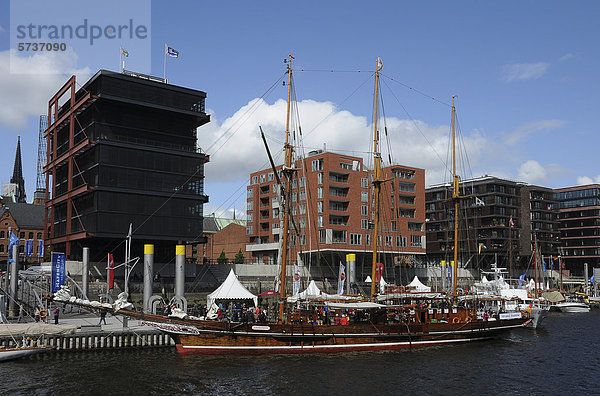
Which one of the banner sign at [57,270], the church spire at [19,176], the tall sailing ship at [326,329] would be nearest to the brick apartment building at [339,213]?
the tall sailing ship at [326,329]

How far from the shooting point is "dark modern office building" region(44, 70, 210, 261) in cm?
8006

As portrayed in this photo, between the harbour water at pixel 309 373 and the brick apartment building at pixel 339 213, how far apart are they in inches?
2029

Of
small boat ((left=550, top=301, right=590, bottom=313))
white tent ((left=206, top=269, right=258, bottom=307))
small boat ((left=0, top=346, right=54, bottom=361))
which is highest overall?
white tent ((left=206, top=269, right=258, bottom=307))

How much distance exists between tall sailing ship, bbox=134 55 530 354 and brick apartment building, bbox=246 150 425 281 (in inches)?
1711

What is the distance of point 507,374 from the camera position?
124 ft

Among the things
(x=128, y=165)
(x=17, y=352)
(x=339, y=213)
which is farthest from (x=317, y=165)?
(x=17, y=352)

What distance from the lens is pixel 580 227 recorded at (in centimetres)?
16338

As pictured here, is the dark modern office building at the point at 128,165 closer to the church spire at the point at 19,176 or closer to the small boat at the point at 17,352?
the small boat at the point at 17,352

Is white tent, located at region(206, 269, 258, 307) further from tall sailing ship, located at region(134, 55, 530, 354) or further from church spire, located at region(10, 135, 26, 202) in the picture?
church spire, located at region(10, 135, 26, 202)

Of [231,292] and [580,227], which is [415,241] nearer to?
[231,292]

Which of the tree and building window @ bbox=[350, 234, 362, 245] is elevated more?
building window @ bbox=[350, 234, 362, 245]

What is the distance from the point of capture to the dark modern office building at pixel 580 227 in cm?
16025

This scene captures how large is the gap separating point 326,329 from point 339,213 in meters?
60.5

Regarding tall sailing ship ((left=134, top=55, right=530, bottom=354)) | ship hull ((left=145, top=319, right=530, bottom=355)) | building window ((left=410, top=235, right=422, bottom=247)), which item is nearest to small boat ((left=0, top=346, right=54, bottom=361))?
tall sailing ship ((left=134, top=55, right=530, bottom=354))
